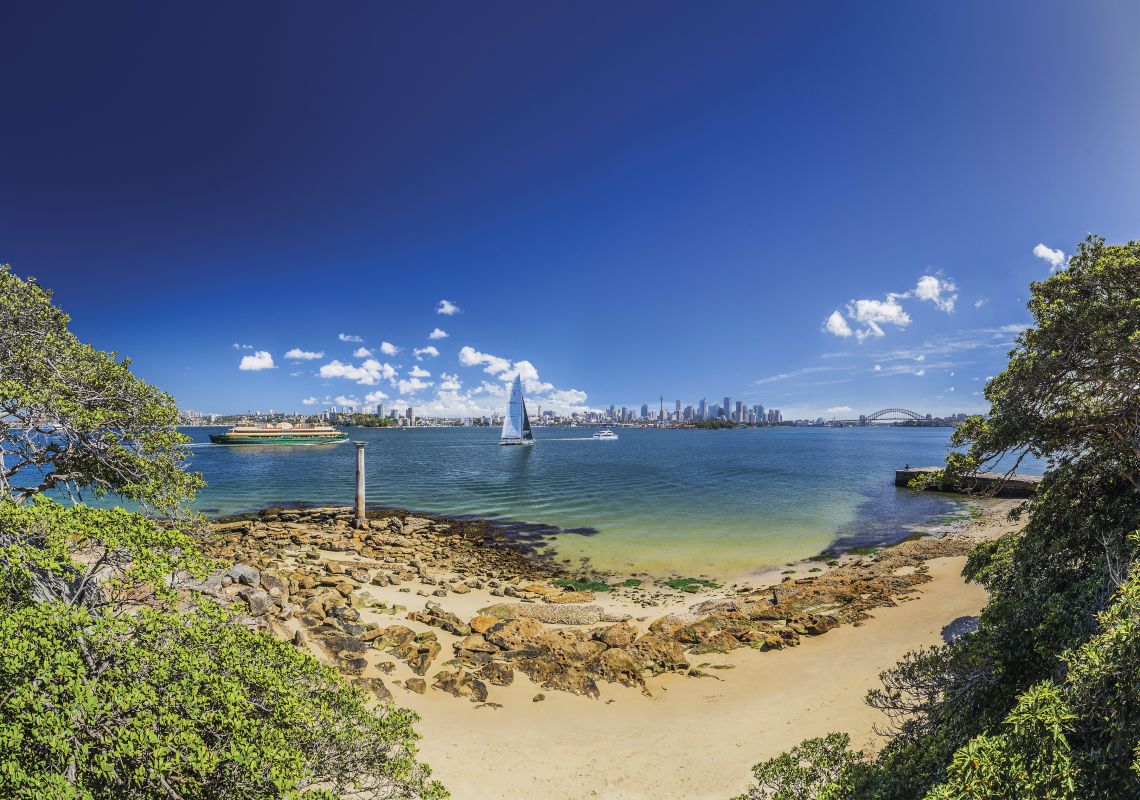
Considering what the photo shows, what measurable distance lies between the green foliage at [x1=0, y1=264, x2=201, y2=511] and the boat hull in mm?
103124

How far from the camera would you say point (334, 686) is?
15.2 feet

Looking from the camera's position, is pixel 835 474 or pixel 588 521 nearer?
pixel 588 521

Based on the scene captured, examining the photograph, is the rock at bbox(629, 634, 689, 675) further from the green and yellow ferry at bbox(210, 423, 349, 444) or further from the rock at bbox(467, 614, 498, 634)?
the green and yellow ferry at bbox(210, 423, 349, 444)

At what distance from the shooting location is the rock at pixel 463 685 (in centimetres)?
927

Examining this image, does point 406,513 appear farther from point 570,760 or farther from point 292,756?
point 292,756

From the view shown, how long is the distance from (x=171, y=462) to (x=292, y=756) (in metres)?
6.01

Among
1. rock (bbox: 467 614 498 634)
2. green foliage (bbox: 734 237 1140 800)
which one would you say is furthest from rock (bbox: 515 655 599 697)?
green foliage (bbox: 734 237 1140 800)

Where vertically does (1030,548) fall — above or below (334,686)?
above

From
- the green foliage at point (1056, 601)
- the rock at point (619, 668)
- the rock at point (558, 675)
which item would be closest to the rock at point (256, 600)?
the rock at point (558, 675)

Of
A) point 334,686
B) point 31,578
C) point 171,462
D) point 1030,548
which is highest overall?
point 171,462

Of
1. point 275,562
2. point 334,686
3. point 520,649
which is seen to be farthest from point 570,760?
point 275,562

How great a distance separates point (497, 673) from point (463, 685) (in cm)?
77

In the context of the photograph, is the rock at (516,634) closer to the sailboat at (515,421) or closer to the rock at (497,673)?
the rock at (497,673)

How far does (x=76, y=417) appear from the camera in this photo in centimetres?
606
